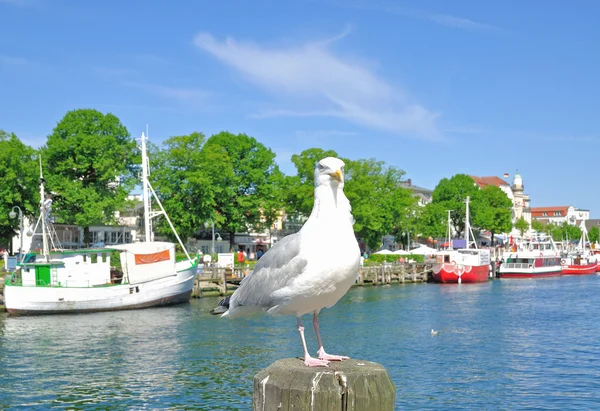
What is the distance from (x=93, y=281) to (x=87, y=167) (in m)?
20.4

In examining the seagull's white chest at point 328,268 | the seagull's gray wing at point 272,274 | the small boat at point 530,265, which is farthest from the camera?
the small boat at point 530,265

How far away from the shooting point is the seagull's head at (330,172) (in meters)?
5.67

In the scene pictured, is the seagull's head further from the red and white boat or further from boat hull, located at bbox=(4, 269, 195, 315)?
the red and white boat

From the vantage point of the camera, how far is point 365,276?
66500 mm

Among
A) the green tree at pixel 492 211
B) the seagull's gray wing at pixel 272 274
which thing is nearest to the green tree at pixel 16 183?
the seagull's gray wing at pixel 272 274

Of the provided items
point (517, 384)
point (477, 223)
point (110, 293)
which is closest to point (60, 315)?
point (110, 293)

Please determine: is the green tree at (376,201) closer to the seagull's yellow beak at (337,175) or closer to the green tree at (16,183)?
the green tree at (16,183)

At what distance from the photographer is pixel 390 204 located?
8706cm

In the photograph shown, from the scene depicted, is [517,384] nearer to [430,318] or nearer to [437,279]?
[430,318]

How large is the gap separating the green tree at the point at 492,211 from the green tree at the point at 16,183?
66618 mm

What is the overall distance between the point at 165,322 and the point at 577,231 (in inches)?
6432

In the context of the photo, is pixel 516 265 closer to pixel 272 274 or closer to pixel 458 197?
pixel 458 197

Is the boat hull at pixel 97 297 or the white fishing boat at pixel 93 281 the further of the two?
the white fishing boat at pixel 93 281

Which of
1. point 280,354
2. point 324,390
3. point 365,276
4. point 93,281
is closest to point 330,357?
point 324,390
